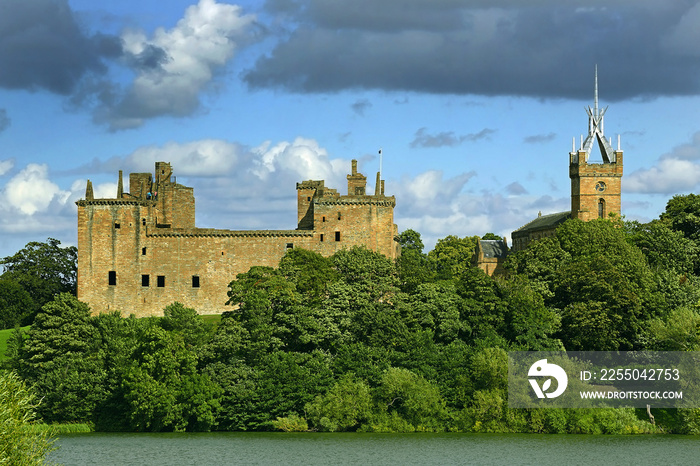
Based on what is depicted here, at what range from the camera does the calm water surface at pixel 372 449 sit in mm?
39312

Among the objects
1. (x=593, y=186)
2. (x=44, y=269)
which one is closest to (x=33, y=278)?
(x=44, y=269)

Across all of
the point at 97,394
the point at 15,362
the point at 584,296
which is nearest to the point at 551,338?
the point at 584,296

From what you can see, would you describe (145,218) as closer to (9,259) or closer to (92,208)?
(92,208)

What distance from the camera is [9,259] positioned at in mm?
81312

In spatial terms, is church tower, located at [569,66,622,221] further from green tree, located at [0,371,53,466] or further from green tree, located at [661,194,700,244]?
green tree, located at [0,371,53,466]

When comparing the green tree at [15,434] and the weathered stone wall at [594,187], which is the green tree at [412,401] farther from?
the weathered stone wall at [594,187]

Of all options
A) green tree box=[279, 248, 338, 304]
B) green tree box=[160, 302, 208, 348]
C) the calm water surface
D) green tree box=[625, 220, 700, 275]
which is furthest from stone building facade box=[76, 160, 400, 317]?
the calm water surface

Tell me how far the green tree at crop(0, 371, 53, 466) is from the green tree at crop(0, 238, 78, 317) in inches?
2012

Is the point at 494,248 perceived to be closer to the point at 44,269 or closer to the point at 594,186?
the point at 594,186

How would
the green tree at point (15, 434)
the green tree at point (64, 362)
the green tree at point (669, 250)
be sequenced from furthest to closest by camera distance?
the green tree at point (669, 250) → the green tree at point (64, 362) → the green tree at point (15, 434)

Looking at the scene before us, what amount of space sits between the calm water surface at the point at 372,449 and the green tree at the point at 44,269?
3338 centimetres

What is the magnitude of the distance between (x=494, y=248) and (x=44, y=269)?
119ft

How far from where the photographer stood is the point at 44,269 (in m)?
79.5

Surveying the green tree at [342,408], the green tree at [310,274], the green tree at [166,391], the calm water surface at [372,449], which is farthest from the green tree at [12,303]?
the green tree at [342,408]
